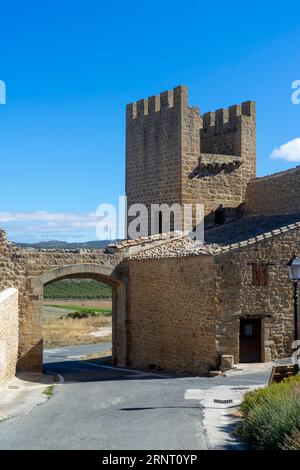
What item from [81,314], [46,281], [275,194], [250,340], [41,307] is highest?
[275,194]

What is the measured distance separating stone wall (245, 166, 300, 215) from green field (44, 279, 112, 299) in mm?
44696

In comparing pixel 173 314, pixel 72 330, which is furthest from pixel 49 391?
pixel 72 330

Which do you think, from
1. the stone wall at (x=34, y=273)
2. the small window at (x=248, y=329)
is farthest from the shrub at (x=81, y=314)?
the small window at (x=248, y=329)

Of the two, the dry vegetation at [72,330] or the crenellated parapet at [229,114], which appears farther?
the dry vegetation at [72,330]

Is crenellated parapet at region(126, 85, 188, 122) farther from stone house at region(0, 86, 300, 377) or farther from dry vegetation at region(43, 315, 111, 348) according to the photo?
dry vegetation at region(43, 315, 111, 348)

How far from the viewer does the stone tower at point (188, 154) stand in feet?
83.4

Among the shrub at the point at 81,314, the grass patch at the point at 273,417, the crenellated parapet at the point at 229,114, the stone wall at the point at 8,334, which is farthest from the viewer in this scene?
the shrub at the point at 81,314

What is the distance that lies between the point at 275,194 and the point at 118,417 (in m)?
14.8

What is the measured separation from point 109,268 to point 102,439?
1277 cm

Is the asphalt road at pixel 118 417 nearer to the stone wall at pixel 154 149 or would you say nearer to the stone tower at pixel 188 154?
the stone tower at pixel 188 154

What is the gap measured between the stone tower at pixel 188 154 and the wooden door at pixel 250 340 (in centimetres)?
793

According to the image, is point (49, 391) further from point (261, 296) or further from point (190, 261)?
point (261, 296)

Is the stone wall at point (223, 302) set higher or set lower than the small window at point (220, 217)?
lower

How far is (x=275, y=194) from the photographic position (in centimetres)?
2434
